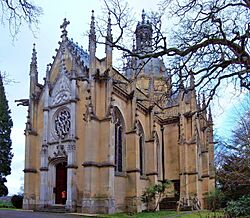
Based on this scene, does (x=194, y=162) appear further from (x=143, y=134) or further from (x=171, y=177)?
(x=143, y=134)

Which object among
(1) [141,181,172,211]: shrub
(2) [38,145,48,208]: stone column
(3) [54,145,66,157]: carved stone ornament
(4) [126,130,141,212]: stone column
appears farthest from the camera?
(1) [141,181,172,211]: shrub

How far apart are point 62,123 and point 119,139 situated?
4.58 metres

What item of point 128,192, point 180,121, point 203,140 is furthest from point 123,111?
point 203,140

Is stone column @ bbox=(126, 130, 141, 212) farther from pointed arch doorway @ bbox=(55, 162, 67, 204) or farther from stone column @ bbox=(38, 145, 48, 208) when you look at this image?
stone column @ bbox=(38, 145, 48, 208)

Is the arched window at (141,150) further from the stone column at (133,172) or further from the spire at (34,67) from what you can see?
the spire at (34,67)

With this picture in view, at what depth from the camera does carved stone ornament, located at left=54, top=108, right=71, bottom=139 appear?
26391 millimetres

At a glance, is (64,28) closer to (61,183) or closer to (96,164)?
(96,164)

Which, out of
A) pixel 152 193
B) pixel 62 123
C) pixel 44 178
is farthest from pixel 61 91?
pixel 152 193

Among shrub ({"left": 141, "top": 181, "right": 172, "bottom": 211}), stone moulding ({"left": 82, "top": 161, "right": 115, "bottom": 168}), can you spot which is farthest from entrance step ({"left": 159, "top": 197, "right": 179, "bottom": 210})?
stone moulding ({"left": 82, "top": 161, "right": 115, "bottom": 168})

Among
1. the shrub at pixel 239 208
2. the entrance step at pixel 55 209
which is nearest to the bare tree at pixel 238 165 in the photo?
the shrub at pixel 239 208

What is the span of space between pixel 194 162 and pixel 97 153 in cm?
1296

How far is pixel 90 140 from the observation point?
23688 mm

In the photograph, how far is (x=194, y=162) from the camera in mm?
33656

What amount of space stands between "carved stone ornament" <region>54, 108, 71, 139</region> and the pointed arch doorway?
2.25m
